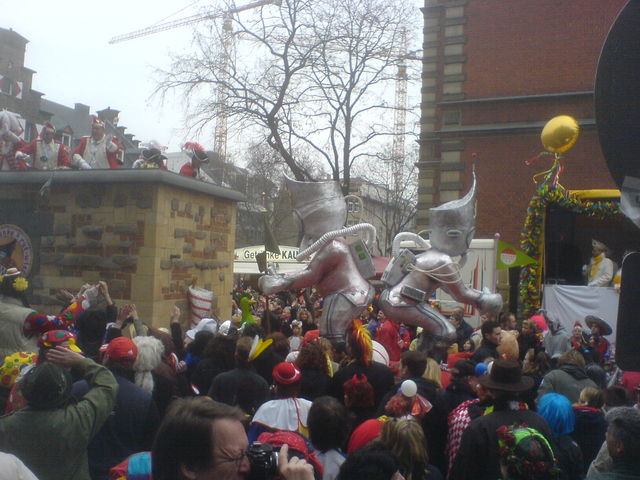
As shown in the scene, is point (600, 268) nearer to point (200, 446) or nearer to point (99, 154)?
point (99, 154)

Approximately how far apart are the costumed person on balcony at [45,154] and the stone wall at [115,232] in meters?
0.52

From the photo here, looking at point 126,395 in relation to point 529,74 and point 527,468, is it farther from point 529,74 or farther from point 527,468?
point 529,74

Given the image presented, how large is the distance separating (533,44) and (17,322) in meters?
18.7

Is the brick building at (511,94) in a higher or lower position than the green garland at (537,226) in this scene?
higher

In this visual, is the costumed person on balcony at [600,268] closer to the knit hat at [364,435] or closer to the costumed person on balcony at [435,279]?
the costumed person on balcony at [435,279]

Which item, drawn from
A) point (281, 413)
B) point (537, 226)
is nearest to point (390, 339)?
point (281, 413)

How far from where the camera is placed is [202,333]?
6.33 meters

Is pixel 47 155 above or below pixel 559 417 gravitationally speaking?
above

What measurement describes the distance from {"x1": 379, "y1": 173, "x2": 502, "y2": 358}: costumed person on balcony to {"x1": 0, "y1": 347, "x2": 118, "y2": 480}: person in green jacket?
5422 millimetres

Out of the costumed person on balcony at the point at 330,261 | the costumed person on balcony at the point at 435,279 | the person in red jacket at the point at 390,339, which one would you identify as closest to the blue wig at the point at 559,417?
the costumed person on balcony at the point at 435,279

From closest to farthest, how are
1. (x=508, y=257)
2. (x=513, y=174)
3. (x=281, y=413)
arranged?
(x=281, y=413) < (x=508, y=257) < (x=513, y=174)

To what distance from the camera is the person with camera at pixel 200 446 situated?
2.14 m

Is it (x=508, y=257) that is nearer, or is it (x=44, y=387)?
(x=44, y=387)

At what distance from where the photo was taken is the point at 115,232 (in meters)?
9.63
